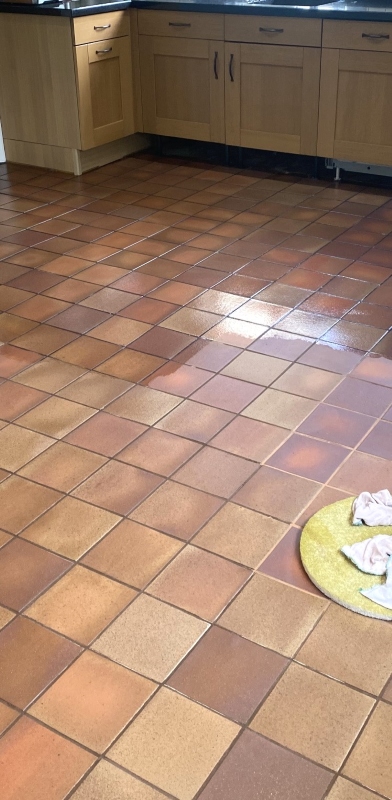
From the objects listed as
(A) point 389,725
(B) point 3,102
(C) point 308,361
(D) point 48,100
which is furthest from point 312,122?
(A) point 389,725

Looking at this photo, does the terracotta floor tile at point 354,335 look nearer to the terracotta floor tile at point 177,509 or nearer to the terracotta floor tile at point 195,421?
the terracotta floor tile at point 195,421

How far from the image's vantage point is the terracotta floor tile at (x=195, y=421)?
2.38 m

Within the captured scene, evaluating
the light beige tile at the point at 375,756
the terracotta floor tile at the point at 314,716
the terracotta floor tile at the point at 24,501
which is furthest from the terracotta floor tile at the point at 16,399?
the light beige tile at the point at 375,756

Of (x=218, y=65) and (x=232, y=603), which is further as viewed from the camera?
(x=218, y=65)

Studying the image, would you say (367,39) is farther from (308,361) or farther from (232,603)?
(232,603)

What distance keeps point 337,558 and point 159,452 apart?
2.07 feet

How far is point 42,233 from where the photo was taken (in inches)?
153

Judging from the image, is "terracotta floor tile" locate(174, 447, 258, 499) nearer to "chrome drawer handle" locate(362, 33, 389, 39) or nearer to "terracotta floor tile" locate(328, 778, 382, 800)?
"terracotta floor tile" locate(328, 778, 382, 800)

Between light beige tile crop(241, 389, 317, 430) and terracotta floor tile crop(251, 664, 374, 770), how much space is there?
36.5 inches

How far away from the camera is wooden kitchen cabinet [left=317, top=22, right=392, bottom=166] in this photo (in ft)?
13.1

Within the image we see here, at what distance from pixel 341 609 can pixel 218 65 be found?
11.7ft

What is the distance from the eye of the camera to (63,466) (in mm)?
2256

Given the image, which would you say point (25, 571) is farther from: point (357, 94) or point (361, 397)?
point (357, 94)

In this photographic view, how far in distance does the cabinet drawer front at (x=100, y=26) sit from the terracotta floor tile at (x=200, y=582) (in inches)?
131
